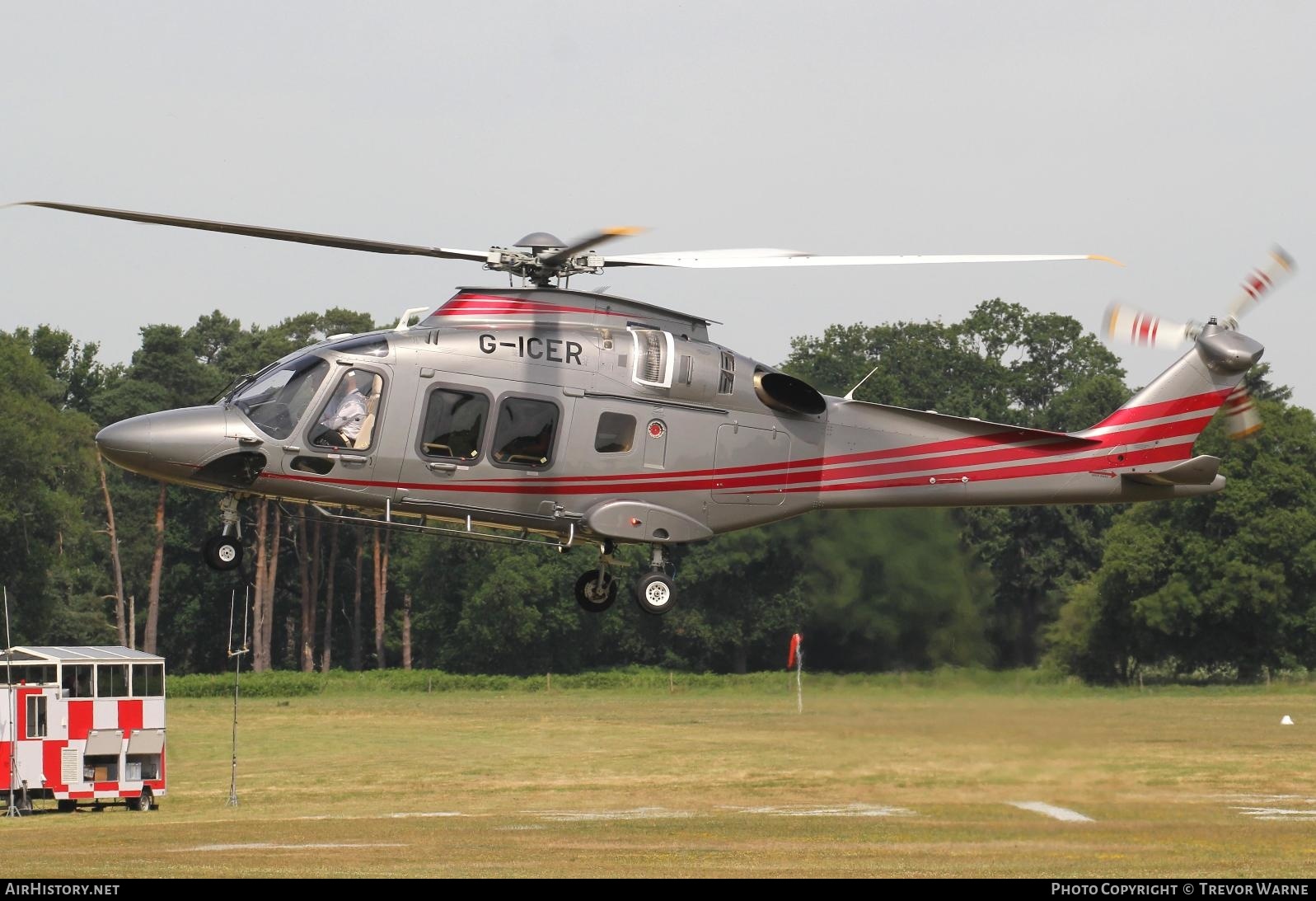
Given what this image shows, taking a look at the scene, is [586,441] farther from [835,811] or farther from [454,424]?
[835,811]

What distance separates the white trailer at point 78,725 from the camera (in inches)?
1988

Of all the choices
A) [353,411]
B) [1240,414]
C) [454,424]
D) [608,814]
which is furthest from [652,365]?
[608,814]

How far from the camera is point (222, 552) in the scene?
19.6 metres

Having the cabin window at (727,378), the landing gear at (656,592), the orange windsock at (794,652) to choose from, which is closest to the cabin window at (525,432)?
the landing gear at (656,592)

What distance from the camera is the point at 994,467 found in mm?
21531

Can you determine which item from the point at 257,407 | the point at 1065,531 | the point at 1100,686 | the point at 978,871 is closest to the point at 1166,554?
the point at 1065,531

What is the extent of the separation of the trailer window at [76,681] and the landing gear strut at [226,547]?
33.9 meters

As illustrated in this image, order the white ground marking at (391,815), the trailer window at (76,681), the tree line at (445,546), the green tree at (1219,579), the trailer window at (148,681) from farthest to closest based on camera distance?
the white ground marking at (391,815) → the trailer window at (148,681) → the trailer window at (76,681) → the tree line at (445,546) → the green tree at (1219,579)

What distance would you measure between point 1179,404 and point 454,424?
377 inches

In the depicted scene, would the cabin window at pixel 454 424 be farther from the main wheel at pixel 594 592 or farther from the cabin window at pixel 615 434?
the main wheel at pixel 594 592

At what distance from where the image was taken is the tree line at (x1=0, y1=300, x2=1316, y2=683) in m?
45.3

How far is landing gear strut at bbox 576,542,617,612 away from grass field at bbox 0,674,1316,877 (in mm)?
4269

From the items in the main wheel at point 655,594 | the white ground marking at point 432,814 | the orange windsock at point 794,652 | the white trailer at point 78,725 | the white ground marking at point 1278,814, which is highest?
the main wheel at point 655,594
